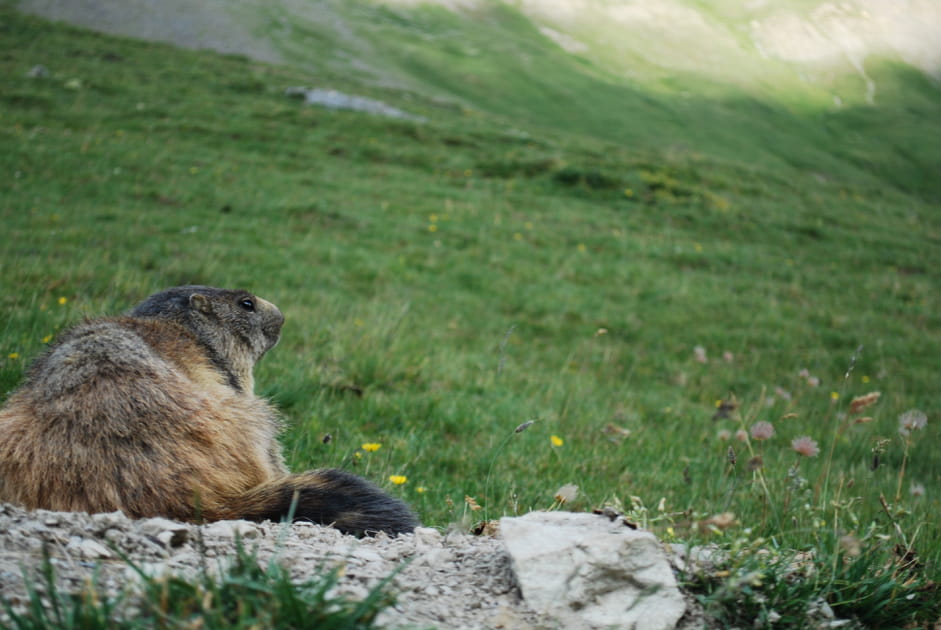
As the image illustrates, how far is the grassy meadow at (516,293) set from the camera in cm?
414

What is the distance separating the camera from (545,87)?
50.0 meters

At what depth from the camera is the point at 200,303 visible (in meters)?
4.23

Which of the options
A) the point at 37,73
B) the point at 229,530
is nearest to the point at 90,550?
the point at 229,530

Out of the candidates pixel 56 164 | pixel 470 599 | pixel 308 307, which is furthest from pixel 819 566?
pixel 56 164

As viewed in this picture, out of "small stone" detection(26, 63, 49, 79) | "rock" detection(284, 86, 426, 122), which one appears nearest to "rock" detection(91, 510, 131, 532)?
"rock" detection(284, 86, 426, 122)

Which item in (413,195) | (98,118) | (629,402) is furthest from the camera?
(98,118)

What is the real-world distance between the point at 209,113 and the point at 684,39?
70370 mm

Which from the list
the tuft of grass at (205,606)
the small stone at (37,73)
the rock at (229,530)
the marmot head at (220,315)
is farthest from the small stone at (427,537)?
the small stone at (37,73)

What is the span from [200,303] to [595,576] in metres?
3.20

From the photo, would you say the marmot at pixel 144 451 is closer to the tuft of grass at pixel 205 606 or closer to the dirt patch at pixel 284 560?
the dirt patch at pixel 284 560

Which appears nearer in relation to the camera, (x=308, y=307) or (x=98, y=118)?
(x=308, y=307)

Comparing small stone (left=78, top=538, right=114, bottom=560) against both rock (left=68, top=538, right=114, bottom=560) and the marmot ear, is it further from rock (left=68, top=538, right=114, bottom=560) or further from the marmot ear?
the marmot ear

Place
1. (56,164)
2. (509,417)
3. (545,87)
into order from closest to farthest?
1. (509,417)
2. (56,164)
3. (545,87)

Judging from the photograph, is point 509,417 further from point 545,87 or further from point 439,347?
point 545,87
